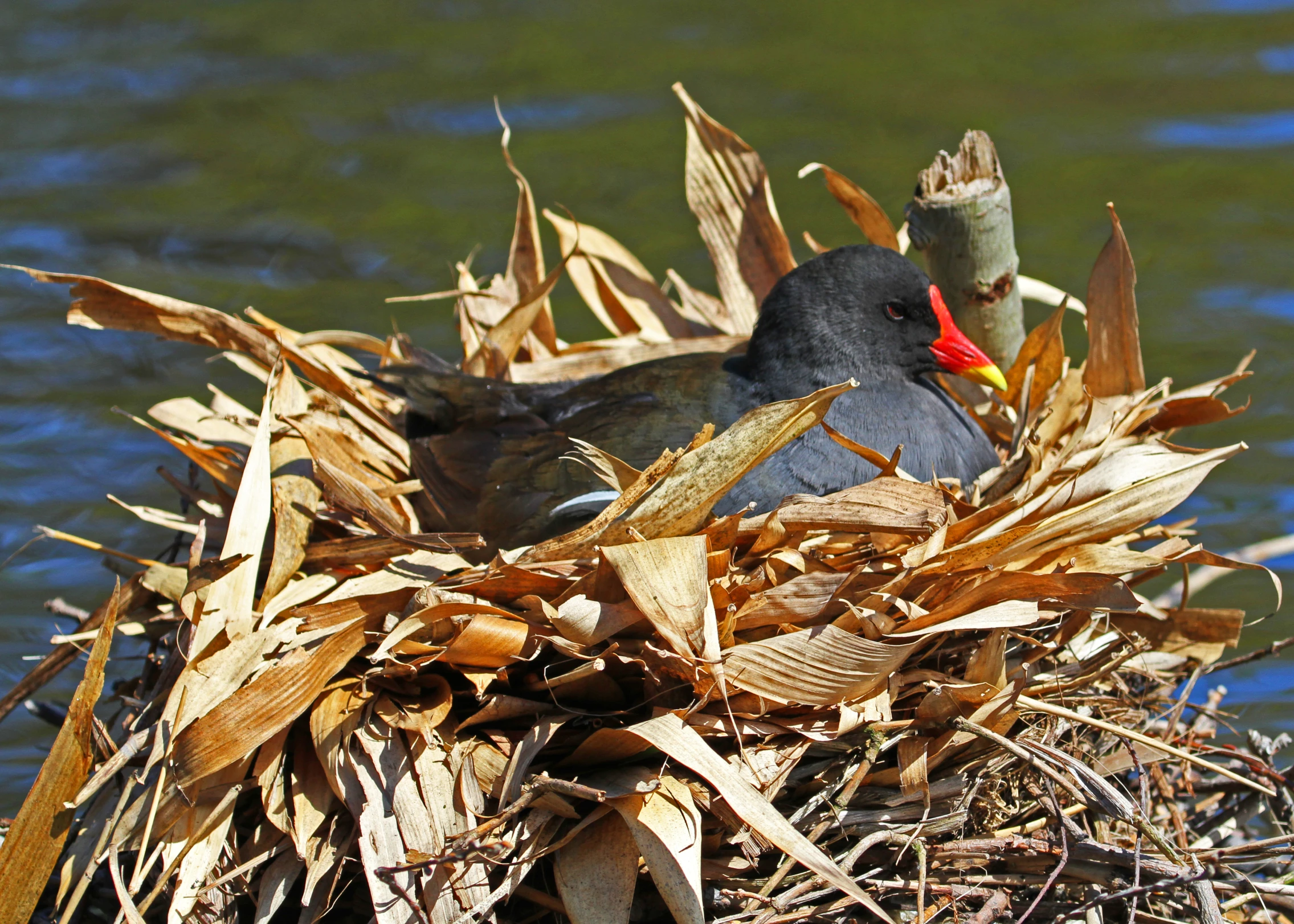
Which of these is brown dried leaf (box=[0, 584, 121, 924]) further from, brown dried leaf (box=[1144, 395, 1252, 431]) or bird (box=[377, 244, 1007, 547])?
brown dried leaf (box=[1144, 395, 1252, 431])

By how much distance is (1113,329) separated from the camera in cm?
310

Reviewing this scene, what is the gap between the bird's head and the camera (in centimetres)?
311

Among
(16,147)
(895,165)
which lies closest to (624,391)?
(895,165)

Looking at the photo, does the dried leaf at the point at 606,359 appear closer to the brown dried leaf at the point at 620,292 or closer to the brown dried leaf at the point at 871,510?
the brown dried leaf at the point at 620,292

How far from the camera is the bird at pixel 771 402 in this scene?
2.93 m

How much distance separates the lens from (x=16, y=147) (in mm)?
5992

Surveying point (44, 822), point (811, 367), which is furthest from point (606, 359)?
point (44, 822)

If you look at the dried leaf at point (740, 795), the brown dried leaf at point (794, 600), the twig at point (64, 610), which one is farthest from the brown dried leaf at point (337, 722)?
the twig at point (64, 610)

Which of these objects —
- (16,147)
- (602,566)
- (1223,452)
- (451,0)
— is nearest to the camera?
(602,566)

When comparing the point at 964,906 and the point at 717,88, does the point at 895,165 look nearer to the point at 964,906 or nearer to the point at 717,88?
the point at 717,88

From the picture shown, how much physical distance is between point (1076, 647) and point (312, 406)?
1.81 metres

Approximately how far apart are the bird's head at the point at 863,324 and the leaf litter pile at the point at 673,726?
478mm

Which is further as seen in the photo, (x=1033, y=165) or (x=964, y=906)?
(x=1033, y=165)

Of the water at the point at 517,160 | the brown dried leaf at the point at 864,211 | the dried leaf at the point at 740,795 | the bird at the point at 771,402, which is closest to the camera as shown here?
the dried leaf at the point at 740,795
